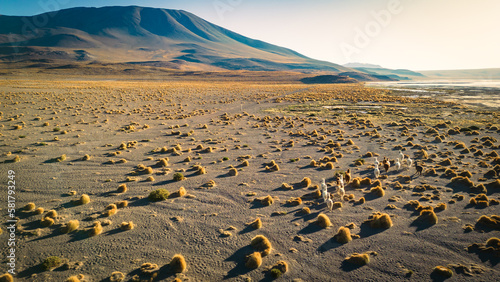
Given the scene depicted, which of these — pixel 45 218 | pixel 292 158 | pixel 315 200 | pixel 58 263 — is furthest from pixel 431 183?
pixel 45 218

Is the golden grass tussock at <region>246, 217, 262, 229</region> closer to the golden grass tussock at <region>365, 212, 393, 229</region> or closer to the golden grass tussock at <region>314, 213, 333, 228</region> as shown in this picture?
the golden grass tussock at <region>314, 213, 333, 228</region>

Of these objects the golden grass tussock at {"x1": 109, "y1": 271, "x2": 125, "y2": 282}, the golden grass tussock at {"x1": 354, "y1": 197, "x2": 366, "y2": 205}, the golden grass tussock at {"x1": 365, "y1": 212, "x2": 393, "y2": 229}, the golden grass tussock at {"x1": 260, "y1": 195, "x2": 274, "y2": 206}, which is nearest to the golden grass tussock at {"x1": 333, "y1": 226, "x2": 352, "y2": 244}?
the golden grass tussock at {"x1": 365, "y1": 212, "x2": 393, "y2": 229}

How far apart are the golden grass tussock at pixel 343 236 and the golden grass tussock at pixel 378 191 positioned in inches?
208

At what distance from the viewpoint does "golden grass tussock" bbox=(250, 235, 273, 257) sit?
32.2ft

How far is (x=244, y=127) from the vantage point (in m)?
36.7

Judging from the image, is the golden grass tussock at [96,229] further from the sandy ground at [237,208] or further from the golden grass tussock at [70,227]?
the golden grass tussock at [70,227]

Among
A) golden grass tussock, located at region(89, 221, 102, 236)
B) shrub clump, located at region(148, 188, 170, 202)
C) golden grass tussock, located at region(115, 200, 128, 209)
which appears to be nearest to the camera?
golden grass tussock, located at region(89, 221, 102, 236)

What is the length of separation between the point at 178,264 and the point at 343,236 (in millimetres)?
7007

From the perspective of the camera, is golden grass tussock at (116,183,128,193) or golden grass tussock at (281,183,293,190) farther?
golden grass tussock at (281,183,293,190)

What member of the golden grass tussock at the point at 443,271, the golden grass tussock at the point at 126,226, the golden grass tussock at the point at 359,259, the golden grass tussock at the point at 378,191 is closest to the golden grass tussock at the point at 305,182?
the golden grass tussock at the point at 378,191

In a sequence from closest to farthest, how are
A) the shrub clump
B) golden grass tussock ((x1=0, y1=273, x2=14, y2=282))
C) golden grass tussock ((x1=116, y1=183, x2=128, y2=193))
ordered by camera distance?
golden grass tussock ((x1=0, y1=273, x2=14, y2=282)), the shrub clump, golden grass tussock ((x1=116, y1=183, x2=128, y2=193))

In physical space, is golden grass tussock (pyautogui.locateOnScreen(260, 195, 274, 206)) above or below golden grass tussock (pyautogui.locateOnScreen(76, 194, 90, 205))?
above

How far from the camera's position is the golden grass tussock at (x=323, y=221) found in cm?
1165

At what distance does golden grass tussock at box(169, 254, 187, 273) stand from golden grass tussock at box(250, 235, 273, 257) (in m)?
2.91
